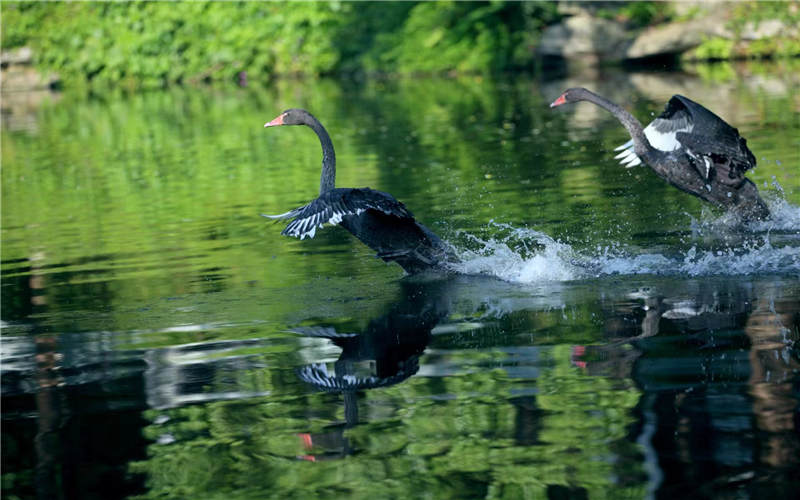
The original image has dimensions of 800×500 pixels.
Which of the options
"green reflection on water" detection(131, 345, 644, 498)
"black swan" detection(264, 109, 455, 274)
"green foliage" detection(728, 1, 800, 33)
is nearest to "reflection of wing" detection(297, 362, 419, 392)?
"green reflection on water" detection(131, 345, 644, 498)

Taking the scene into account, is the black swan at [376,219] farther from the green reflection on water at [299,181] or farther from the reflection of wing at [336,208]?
the green reflection on water at [299,181]

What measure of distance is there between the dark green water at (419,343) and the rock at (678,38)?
14.6 meters

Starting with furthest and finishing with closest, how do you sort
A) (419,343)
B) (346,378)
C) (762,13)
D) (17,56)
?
(17,56) → (762,13) → (419,343) → (346,378)

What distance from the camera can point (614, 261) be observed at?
8242mm

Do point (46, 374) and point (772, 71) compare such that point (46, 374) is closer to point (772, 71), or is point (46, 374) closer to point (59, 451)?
point (59, 451)

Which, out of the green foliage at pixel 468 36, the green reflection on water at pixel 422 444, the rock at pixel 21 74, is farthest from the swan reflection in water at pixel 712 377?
the rock at pixel 21 74

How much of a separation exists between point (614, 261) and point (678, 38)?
72.7ft

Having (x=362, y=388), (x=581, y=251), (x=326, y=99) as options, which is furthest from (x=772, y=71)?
(x=362, y=388)

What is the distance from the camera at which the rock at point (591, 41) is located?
30094 mm

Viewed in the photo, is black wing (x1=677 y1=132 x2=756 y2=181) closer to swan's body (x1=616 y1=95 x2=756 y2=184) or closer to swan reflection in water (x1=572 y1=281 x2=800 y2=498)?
swan's body (x1=616 y1=95 x2=756 y2=184)

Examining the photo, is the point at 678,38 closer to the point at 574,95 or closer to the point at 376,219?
the point at 574,95

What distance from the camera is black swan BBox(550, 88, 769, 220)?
9.29 m

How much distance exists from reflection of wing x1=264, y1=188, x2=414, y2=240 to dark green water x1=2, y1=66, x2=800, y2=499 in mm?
626

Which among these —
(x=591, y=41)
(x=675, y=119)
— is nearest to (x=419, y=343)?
(x=675, y=119)
